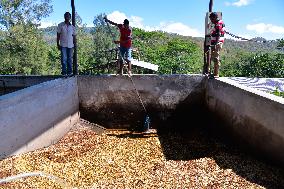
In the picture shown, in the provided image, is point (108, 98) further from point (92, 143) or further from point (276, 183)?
point (276, 183)

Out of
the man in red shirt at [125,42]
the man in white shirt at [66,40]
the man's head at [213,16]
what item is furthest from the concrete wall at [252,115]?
the man in white shirt at [66,40]

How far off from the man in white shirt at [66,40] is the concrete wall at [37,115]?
1.68 ft

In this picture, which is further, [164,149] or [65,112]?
[65,112]

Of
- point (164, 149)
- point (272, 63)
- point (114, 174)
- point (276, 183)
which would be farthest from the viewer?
point (272, 63)

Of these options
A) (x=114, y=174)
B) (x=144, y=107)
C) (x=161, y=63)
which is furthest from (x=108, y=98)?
(x=161, y=63)

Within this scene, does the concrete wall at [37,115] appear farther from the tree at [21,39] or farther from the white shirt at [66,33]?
the tree at [21,39]

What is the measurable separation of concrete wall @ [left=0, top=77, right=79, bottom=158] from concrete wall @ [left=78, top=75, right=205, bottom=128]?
401mm

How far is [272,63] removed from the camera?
16.2 meters

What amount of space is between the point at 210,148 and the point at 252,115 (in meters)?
1.38

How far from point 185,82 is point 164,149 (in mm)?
2229

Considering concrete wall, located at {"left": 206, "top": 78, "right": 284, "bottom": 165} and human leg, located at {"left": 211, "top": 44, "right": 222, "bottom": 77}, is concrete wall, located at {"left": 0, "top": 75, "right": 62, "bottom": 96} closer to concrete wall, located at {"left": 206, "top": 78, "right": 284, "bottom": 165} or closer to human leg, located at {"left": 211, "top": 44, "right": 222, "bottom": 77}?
human leg, located at {"left": 211, "top": 44, "right": 222, "bottom": 77}

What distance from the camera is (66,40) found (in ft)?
27.2

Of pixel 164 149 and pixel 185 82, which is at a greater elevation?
pixel 185 82

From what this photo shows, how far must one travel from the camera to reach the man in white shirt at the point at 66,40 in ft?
27.0
